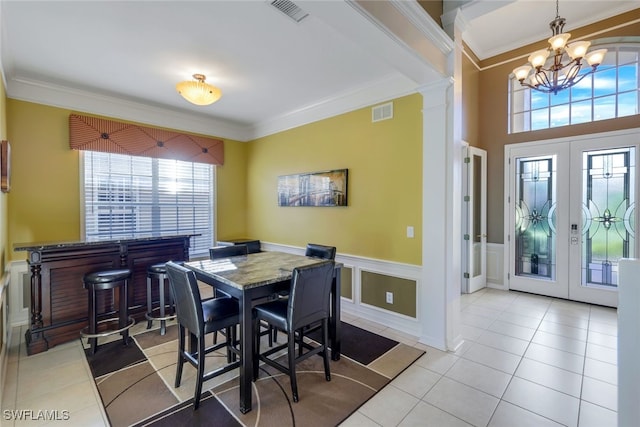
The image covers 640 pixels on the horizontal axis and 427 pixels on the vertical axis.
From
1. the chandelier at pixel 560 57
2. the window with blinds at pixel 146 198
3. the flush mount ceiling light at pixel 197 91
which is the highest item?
the chandelier at pixel 560 57

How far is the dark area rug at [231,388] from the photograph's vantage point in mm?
1928

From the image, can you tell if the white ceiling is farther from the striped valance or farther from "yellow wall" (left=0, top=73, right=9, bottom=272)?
"yellow wall" (left=0, top=73, right=9, bottom=272)

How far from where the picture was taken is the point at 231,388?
2.24 metres

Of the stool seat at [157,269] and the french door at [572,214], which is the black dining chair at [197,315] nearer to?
the stool seat at [157,269]

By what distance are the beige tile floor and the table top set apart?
1107mm

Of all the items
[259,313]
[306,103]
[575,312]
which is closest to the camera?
[259,313]

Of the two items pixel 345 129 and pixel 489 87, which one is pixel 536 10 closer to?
pixel 489 87

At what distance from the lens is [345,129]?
392 cm

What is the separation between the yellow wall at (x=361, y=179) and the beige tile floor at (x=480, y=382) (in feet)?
3.68

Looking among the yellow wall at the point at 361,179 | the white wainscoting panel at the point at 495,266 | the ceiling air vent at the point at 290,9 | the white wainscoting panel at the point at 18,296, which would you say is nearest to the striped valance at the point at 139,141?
the yellow wall at the point at 361,179

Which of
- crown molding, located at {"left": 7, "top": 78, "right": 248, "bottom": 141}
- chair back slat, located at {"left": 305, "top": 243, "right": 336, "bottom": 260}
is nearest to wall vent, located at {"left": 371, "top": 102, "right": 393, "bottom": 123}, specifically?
chair back slat, located at {"left": 305, "top": 243, "right": 336, "bottom": 260}

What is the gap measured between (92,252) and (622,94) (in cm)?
694

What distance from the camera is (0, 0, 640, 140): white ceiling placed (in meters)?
2.22

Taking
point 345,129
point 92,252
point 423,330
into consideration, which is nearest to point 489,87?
point 345,129
